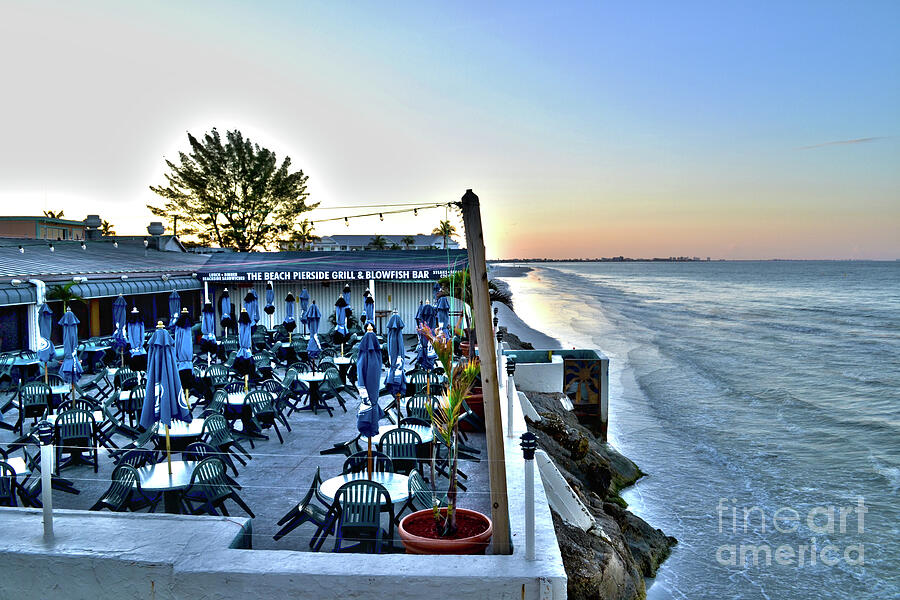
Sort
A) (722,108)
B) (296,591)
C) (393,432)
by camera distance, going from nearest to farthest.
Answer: (296,591), (393,432), (722,108)

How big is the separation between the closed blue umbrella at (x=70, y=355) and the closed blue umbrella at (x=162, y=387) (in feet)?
16.7

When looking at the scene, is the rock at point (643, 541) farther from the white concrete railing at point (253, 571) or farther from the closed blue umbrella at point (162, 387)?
the closed blue umbrella at point (162, 387)

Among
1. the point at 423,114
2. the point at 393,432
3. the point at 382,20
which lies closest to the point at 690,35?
the point at 423,114

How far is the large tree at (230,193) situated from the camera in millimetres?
47812

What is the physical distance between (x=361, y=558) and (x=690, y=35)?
1123 inches

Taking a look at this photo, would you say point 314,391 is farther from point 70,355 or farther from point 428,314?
point 428,314

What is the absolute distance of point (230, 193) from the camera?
48719mm

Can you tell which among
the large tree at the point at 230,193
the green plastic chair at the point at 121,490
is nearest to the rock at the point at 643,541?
the green plastic chair at the point at 121,490

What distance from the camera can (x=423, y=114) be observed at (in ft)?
77.5

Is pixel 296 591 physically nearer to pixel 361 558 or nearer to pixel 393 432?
pixel 361 558

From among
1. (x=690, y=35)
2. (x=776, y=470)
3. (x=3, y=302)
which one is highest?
(x=690, y=35)

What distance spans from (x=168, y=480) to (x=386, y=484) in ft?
8.12

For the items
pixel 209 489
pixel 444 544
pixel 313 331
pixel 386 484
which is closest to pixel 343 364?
pixel 313 331

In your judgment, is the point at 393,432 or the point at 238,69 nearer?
the point at 393,432
